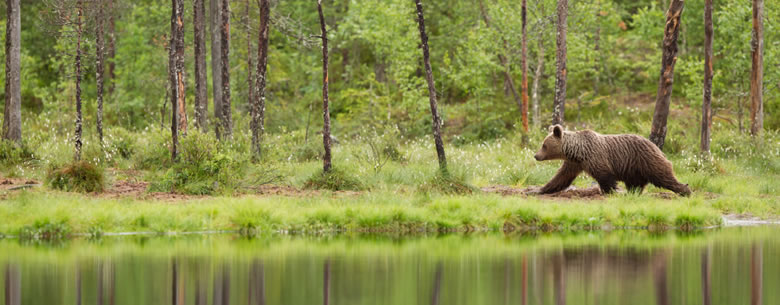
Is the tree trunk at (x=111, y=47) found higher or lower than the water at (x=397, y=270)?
higher

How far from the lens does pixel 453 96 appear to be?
50844mm

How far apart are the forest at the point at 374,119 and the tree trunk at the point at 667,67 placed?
0.04 metres

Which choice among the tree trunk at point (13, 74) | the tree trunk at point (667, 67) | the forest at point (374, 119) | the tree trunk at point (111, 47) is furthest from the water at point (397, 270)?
the tree trunk at point (111, 47)

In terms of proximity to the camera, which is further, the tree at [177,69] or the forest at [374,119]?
the tree at [177,69]

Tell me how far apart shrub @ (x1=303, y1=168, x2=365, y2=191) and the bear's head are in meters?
3.98

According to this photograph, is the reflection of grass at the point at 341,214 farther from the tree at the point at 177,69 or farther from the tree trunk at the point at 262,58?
the tree trunk at the point at 262,58

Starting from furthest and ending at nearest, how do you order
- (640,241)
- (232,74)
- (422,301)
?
(232,74)
(640,241)
(422,301)

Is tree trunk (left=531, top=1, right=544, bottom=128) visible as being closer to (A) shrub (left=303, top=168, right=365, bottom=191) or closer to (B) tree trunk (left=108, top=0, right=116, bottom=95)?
(A) shrub (left=303, top=168, right=365, bottom=191)

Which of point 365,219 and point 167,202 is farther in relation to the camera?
point 167,202

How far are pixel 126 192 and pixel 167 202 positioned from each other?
7.07 feet

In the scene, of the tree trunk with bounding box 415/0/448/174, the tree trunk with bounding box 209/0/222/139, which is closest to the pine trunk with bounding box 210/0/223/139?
the tree trunk with bounding box 209/0/222/139

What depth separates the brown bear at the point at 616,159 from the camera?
19406 millimetres

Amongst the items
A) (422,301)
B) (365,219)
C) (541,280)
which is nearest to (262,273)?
(422,301)

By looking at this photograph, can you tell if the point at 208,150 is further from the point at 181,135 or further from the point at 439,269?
the point at 439,269
